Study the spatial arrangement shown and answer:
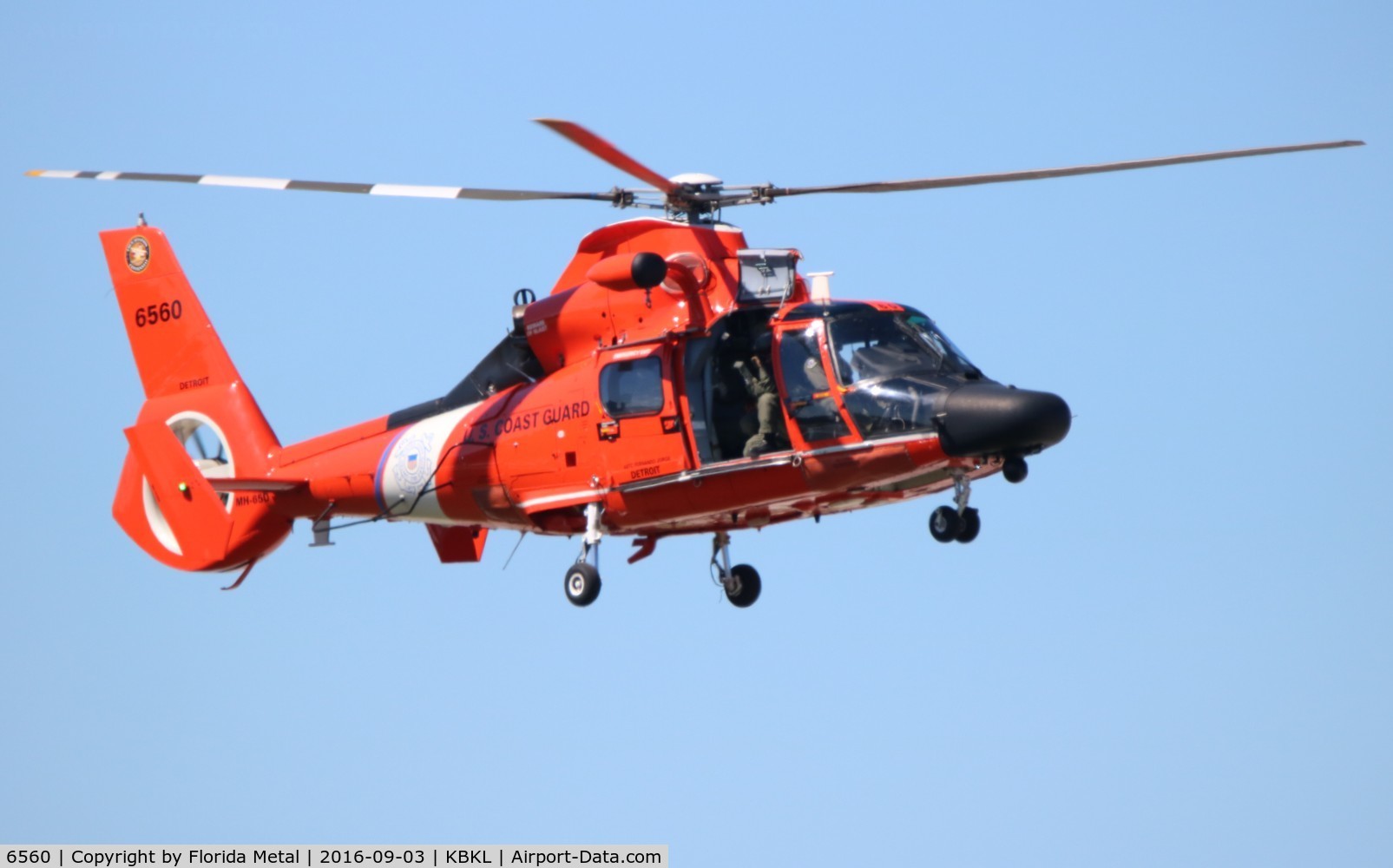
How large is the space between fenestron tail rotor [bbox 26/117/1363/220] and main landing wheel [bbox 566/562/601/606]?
13.0 feet

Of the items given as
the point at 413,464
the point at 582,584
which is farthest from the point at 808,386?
the point at 413,464

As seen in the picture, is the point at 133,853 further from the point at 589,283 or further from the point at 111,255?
the point at 111,255

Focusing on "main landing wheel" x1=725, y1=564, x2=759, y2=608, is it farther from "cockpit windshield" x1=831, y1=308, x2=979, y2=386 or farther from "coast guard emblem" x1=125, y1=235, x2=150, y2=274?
"coast guard emblem" x1=125, y1=235, x2=150, y2=274

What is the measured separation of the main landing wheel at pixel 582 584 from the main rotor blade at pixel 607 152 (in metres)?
4.14

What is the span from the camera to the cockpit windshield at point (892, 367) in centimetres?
2048

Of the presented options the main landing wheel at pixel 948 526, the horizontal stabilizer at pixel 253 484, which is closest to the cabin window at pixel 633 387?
the main landing wheel at pixel 948 526

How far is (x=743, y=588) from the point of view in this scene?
23.6m

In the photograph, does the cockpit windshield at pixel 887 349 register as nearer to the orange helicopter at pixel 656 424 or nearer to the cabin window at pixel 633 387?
the orange helicopter at pixel 656 424

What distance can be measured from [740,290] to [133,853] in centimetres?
854

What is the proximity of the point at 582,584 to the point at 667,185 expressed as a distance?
14.2ft

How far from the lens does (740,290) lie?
2208 cm

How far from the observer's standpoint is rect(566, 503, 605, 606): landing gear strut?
72.8 feet

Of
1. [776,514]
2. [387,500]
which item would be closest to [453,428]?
[387,500]

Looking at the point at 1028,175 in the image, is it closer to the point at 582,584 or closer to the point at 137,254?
the point at 582,584
